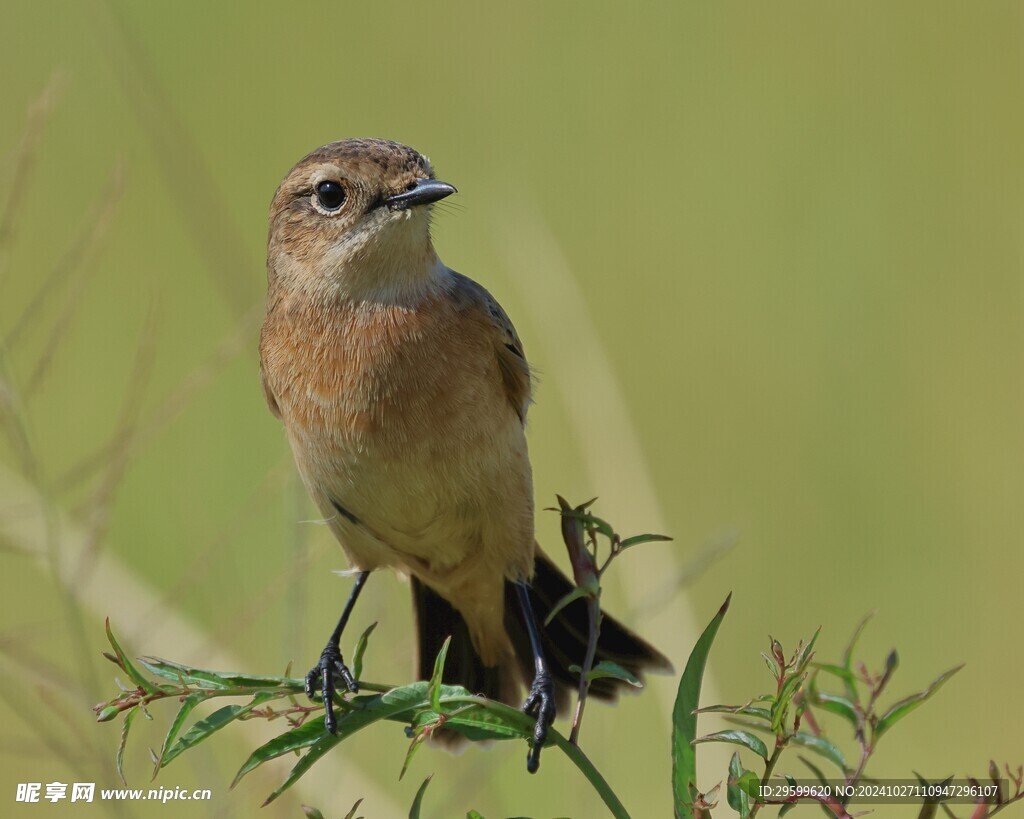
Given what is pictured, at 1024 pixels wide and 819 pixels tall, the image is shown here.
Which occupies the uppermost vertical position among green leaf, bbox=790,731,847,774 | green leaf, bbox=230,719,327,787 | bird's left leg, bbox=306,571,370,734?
green leaf, bbox=230,719,327,787

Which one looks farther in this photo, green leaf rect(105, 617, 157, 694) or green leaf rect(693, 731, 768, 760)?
green leaf rect(105, 617, 157, 694)

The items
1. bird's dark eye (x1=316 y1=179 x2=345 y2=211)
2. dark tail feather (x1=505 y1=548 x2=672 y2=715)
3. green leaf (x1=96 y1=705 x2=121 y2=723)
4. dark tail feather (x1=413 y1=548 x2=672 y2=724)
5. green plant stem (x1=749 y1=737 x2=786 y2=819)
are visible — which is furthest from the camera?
dark tail feather (x1=413 y1=548 x2=672 y2=724)

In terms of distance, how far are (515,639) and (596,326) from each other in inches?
173

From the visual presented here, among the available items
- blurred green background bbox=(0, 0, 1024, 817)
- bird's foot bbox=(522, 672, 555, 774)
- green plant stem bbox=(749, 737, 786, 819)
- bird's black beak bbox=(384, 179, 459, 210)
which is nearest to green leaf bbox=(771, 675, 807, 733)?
green plant stem bbox=(749, 737, 786, 819)

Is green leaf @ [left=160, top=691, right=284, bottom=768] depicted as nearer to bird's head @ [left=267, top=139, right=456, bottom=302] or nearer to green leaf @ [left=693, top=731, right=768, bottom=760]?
green leaf @ [left=693, top=731, right=768, bottom=760]

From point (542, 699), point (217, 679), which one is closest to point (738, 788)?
point (217, 679)

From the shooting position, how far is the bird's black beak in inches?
161

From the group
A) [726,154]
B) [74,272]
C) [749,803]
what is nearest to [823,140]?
[726,154]

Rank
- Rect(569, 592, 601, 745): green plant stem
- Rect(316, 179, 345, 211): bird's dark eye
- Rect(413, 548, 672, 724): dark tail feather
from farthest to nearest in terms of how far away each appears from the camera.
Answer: Rect(413, 548, 672, 724): dark tail feather → Rect(316, 179, 345, 211): bird's dark eye → Rect(569, 592, 601, 745): green plant stem

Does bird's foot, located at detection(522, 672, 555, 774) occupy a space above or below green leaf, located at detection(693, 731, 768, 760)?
below

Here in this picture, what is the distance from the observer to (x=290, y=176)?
179 inches

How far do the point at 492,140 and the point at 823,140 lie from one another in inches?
91.8

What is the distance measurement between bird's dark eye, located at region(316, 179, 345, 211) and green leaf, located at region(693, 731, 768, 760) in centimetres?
258

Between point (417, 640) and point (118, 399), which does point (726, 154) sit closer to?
point (118, 399)
